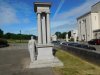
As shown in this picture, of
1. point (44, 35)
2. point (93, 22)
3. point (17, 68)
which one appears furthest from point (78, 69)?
point (93, 22)

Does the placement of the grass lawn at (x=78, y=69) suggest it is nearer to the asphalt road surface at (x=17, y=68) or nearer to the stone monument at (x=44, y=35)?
the asphalt road surface at (x=17, y=68)

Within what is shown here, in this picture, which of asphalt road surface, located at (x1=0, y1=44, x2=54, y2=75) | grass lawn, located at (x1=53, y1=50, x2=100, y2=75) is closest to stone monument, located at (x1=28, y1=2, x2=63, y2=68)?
asphalt road surface, located at (x1=0, y1=44, x2=54, y2=75)

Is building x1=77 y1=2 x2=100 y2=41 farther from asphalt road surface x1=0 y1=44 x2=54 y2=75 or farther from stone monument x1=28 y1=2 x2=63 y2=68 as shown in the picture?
stone monument x1=28 y1=2 x2=63 y2=68

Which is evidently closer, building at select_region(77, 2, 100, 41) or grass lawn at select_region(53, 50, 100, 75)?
grass lawn at select_region(53, 50, 100, 75)

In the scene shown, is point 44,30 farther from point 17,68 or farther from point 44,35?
point 17,68

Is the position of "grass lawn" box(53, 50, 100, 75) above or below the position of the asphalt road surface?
above

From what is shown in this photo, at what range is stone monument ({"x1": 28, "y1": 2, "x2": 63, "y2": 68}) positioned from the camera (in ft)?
47.7

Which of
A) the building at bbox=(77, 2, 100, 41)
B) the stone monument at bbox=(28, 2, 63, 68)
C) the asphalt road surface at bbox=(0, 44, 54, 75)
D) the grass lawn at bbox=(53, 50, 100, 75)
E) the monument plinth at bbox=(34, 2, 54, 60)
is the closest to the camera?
the grass lawn at bbox=(53, 50, 100, 75)

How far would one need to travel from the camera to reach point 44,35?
51.9 feet

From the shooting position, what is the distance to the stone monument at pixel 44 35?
47.7ft

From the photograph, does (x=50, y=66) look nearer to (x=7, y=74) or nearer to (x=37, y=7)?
(x=7, y=74)

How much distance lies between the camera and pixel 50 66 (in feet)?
42.4

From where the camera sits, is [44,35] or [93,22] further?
[93,22]

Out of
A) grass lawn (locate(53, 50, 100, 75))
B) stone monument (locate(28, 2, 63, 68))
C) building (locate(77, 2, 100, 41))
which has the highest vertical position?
building (locate(77, 2, 100, 41))
